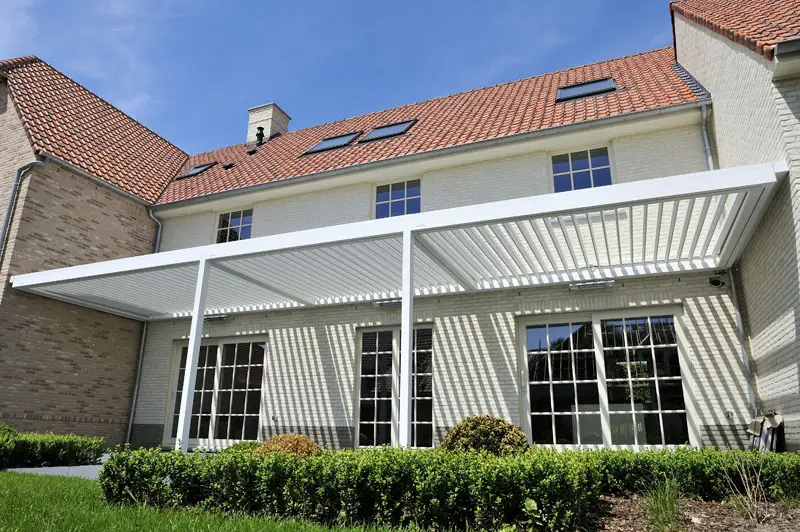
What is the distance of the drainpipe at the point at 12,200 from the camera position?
10242 mm

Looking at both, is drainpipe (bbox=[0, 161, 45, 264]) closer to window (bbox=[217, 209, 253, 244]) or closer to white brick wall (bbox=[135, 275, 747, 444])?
white brick wall (bbox=[135, 275, 747, 444])

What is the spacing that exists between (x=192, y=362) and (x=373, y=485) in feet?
12.4

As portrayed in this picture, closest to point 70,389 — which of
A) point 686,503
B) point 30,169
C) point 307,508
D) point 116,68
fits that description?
point 30,169

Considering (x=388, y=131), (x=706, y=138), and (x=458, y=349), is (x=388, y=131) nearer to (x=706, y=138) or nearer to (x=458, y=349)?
(x=458, y=349)

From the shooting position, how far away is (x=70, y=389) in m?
10.7

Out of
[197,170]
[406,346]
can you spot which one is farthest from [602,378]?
[197,170]

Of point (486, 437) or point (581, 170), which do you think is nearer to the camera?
point (486, 437)

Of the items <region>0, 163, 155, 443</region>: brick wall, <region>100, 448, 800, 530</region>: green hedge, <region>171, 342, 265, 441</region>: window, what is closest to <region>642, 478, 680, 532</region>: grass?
<region>100, 448, 800, 530</region>: green hedge

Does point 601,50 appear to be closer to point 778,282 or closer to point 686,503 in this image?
point 778,282

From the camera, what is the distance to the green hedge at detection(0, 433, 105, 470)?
8.17m

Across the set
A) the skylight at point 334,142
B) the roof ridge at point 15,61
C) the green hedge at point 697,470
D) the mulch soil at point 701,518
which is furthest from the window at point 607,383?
the roof ridge at point 15,61

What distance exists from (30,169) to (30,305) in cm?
268

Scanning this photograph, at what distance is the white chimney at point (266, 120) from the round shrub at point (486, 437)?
499 inches

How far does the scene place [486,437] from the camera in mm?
6617
